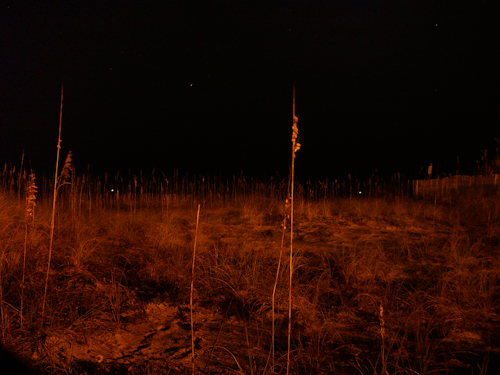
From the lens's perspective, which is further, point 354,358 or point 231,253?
point 231,253

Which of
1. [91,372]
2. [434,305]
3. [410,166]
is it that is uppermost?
[410,166]

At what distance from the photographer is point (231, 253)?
12.4 feet

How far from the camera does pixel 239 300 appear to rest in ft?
9.28

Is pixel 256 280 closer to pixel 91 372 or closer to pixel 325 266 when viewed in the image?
pixel 325 266

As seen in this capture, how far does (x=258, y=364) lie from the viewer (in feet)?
6.51

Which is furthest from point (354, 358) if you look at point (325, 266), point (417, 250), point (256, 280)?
point (417, 250)

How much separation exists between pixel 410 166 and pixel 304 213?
37.5 ft

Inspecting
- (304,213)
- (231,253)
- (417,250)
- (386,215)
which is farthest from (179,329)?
(386,215)

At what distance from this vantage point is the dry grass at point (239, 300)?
6.64 ft

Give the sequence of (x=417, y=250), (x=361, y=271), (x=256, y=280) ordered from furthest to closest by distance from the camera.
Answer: (x=417, y=250), (x=361, y=271), (x=256, y=280)

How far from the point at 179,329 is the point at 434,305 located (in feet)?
6.01

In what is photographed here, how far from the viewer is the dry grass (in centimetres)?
203

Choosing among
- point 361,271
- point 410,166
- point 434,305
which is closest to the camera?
point 434,305

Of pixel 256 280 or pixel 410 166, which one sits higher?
pixel 410 166
